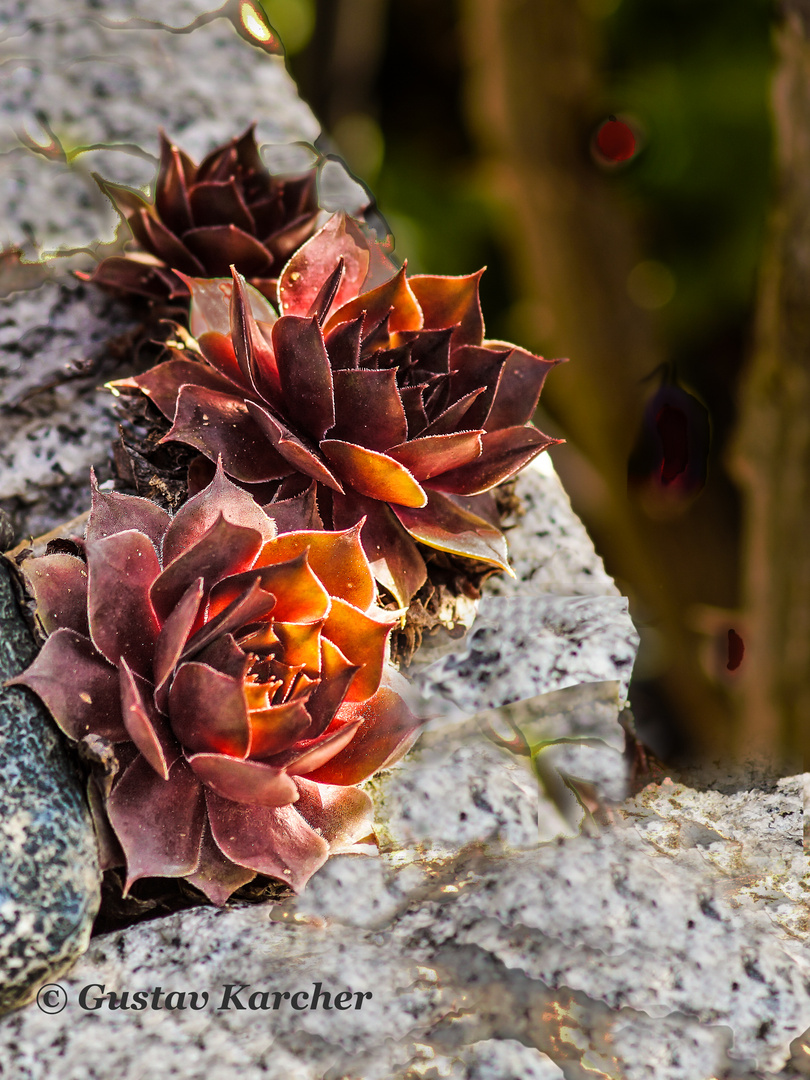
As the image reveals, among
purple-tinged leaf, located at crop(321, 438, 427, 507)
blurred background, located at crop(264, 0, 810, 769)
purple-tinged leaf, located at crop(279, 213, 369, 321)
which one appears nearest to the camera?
purple-tinged leaf, located at crop(321, 438, 427, 507)

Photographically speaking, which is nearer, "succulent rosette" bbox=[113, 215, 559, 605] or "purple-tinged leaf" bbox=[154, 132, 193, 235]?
"succulent rosette" bbox=[113, 215, 559, 605]

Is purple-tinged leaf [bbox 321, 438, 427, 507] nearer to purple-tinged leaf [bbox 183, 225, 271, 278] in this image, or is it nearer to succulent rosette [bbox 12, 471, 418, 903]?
succulent rosette [bbox 12, 471, 418, 903]

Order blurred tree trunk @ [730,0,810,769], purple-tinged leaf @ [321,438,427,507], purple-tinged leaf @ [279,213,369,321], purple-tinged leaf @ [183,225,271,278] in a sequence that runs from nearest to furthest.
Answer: purple-tinged leaf @ [321,438,427,507]
purple-tinged leaf @ [279,213,369,321]
purple-tinged leaf @ [183,225,271,278]
blurred tree trunk @ [730,0,810,769]

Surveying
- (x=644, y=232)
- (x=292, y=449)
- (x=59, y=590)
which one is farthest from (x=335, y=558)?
(x=644, y=232)

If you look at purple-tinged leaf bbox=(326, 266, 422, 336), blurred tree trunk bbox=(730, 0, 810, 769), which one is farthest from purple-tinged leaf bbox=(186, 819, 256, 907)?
blurred tree trunk bbox=(730, 0, 810, 769)

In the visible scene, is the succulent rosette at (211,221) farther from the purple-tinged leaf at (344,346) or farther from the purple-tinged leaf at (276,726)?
the purple-tinged leaf at (276,726)

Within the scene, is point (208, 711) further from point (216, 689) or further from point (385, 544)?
point (385, 544)

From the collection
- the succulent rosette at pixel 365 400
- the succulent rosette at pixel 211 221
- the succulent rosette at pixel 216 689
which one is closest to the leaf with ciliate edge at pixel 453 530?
the succulent rosette at pixel 365 400
